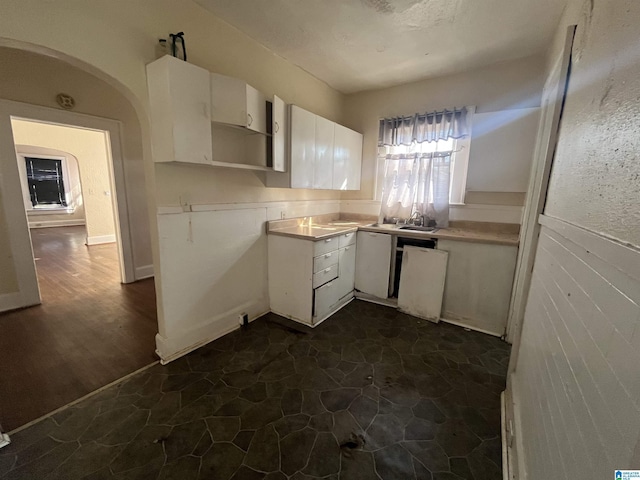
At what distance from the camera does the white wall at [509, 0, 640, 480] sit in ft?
1.71

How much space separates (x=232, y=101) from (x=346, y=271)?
80.0 inches

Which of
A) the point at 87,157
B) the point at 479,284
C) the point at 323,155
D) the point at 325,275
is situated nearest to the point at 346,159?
the point at 323,155

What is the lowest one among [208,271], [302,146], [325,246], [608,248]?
[208,271]

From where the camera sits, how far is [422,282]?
2.81 m

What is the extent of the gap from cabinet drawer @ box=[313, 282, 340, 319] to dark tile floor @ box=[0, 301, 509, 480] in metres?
0.37

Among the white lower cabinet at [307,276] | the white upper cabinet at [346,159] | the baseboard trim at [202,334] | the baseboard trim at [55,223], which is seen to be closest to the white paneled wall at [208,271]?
the baseboard trim at [202,334]

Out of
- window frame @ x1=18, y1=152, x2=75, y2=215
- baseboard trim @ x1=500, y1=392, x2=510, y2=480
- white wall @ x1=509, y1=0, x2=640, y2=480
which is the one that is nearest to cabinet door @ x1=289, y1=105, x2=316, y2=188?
white wall @ x1=509, y1=0, x2=640, y2=480

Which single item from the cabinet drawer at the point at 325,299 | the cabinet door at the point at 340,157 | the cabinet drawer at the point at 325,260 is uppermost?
the cabinet door at the point at 340,157

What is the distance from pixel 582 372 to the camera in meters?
0.69

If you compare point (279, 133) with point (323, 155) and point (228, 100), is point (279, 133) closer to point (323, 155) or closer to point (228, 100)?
point (228, 100)

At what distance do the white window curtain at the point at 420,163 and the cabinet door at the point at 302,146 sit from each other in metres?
1.15

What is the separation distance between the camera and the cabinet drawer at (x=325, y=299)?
2609 millimetres

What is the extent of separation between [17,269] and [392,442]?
13.1ft

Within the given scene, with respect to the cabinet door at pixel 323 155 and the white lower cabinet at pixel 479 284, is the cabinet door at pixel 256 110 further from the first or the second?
the white lower cabinet at pixel 479 284
